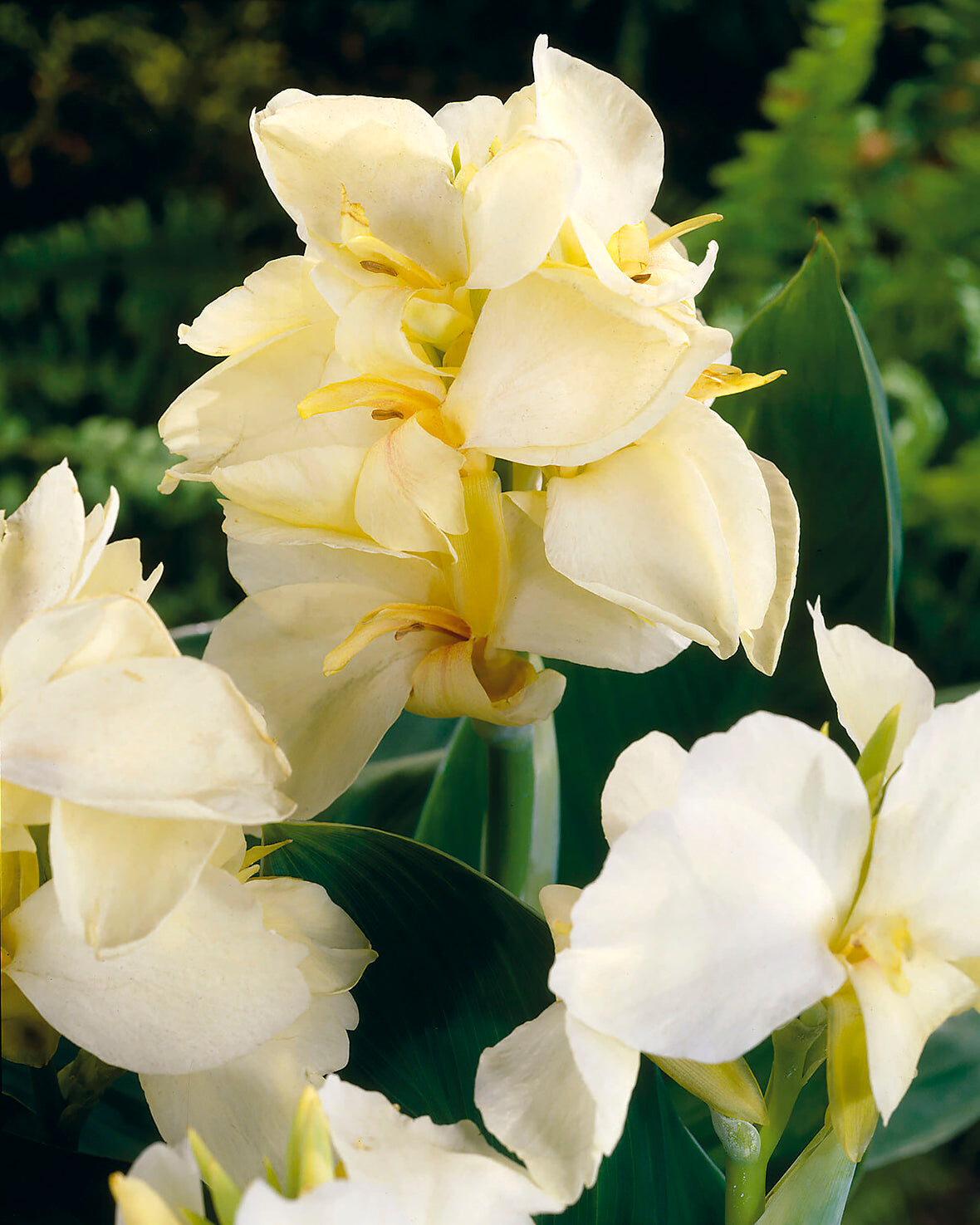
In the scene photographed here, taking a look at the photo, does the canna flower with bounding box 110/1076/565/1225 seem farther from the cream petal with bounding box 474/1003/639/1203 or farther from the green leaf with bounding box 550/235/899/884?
the green leaf with bounding box 550/235/899/884

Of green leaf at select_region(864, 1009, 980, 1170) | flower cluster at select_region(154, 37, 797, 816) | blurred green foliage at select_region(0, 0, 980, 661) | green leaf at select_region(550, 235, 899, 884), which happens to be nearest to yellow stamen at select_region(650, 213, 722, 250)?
flower cluster at select_region(154, 37, 797, 816)

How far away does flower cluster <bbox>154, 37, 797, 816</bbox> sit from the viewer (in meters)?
0.22

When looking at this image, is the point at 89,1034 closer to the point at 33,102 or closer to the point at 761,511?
the point at 761,511

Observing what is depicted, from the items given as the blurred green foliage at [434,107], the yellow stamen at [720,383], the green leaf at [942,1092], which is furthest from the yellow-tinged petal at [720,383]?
the blurred green foliage at [434,107]

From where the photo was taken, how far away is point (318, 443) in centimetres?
25

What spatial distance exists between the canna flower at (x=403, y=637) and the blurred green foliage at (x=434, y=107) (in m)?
0.79

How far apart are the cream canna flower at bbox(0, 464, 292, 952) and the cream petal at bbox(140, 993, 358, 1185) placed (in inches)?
1.7

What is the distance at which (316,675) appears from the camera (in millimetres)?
261

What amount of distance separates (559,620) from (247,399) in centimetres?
9

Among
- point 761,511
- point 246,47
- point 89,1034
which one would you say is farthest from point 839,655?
point 246,47

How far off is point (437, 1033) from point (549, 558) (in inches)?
4.1

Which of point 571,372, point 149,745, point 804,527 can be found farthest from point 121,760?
point 804,527

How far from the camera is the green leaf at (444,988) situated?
24 cm

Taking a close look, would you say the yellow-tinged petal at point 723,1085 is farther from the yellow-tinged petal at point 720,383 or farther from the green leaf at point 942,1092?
the green leaf at point 942,1092
